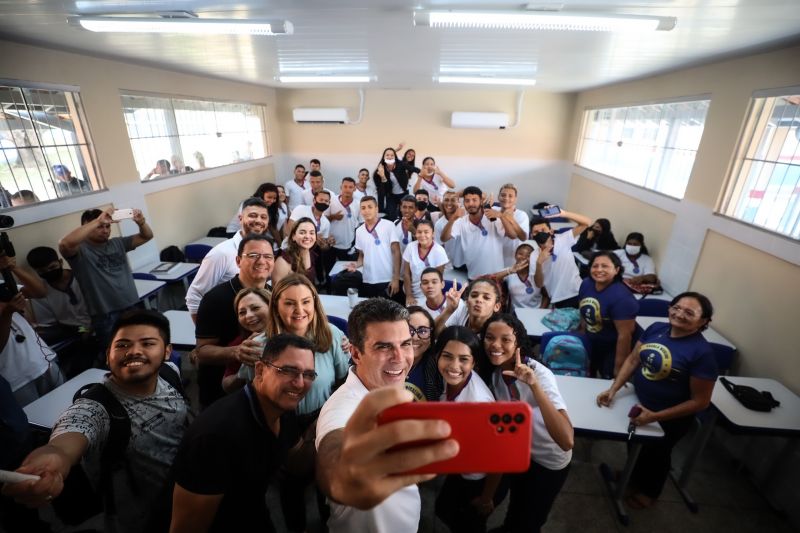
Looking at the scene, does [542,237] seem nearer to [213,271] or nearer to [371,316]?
[371,316]

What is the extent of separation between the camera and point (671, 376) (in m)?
2.29

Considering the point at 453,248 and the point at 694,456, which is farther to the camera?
the point at 453,248

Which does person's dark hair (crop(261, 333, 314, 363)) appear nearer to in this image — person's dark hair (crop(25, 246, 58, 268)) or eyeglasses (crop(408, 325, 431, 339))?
eyeglasses (crop(408, 325, 431, 339))

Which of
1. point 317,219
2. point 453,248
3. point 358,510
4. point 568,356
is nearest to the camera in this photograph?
point 358,510

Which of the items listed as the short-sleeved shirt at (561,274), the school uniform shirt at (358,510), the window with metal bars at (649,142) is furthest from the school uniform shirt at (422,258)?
the window with metal bars at (649,142)

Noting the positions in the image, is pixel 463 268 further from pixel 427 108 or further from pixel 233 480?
pixel 427 108

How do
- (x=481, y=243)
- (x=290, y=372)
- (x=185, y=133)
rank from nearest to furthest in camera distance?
(x=290, y=372) → (x=481, y=243) → (x=185, y=133)

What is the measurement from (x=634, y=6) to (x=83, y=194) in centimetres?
565

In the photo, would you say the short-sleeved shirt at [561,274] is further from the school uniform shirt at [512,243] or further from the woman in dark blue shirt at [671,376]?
the woman in dark blue shirt at [671,376]

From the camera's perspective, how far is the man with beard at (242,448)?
4.06 feet

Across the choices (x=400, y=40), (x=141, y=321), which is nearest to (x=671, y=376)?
(x=141, y=321)

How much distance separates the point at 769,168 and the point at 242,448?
5.05 m

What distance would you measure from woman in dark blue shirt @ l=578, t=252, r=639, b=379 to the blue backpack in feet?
0.78

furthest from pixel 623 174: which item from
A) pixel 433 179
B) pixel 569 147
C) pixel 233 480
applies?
pixel 233 480
